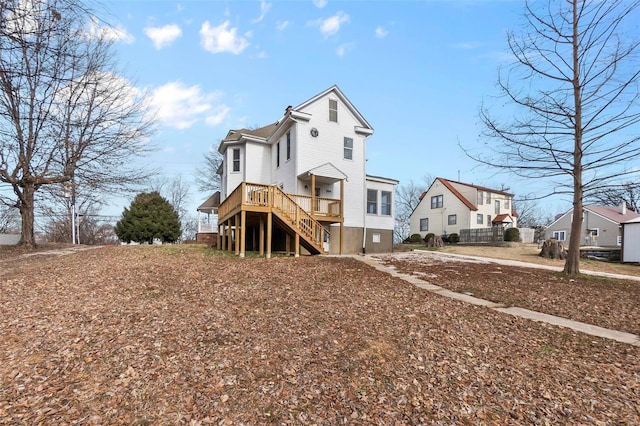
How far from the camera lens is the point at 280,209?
1215 cm

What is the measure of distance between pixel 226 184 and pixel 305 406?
16.1m

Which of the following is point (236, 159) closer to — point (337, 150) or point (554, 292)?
point (337, 150)

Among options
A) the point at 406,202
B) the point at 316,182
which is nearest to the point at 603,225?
the point at 406,202

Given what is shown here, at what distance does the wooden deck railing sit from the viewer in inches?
463

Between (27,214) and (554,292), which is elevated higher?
(27,214)

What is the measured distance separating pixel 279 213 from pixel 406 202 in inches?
1794

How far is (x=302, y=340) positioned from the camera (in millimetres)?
4156

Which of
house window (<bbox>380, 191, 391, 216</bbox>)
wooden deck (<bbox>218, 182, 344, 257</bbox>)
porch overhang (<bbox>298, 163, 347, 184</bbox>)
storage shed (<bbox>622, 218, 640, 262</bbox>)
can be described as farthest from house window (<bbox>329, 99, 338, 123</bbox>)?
storage shed (<bbox>622, 218, 640, 262</bbox>)

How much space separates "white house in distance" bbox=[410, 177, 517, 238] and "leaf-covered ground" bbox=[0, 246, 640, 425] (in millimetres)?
28377

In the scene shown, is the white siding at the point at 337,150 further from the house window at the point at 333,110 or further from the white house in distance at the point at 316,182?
the house window at the point at 333,110

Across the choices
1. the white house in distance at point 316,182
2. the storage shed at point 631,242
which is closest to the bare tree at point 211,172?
the white house in distance at point 316,182

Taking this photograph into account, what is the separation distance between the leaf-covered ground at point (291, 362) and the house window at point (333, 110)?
38.4ft

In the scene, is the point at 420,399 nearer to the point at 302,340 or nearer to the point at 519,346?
the point at 302,340

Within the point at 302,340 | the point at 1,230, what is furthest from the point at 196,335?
the point at 1,230
